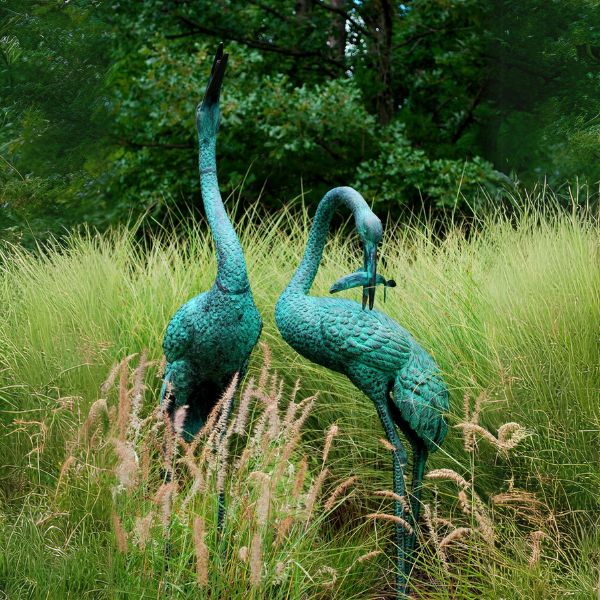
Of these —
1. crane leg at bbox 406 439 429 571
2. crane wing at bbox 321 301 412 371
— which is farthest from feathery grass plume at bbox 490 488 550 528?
crane wing at bbox 321 301 412 371

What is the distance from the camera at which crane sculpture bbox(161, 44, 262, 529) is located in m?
2.83

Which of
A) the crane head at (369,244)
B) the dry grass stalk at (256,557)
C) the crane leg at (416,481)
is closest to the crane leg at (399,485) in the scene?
the crane leg at (416,481)

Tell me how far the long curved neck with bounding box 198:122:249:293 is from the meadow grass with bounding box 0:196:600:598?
46 centimetres

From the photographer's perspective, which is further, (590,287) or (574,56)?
(574,56)

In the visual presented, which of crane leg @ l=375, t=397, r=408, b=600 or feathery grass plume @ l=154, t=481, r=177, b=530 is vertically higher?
feathery grass plume @ l=154, t=481, r=177, b=530

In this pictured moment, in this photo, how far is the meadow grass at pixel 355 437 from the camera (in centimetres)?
257

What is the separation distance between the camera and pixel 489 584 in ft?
8.93

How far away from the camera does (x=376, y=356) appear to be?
2746 millimetres

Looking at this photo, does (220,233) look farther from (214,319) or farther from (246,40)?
(246,40)

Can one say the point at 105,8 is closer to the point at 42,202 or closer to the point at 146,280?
the point at 42,202

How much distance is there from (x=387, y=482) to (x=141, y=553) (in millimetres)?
1359

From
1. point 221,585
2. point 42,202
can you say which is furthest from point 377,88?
point 221,585

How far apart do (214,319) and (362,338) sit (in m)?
0.47

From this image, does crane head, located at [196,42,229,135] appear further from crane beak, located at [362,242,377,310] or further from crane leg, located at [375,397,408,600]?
crane leg, located at [375,397,408,600]
